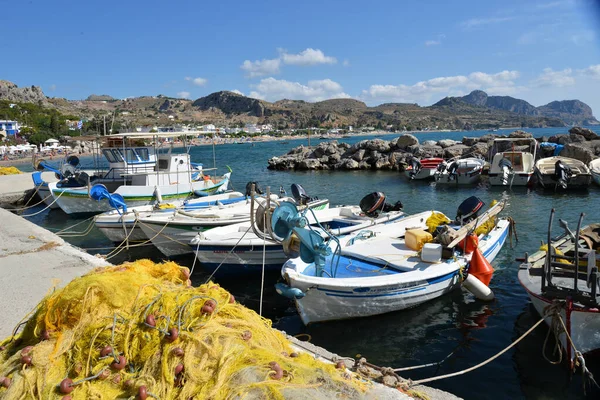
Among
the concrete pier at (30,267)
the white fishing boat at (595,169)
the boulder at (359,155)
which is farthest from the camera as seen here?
the boulder at (359,155)

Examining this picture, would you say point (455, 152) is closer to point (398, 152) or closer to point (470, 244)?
point (398, 152)

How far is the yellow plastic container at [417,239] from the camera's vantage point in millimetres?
9797

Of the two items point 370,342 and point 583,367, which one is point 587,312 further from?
point 370,342

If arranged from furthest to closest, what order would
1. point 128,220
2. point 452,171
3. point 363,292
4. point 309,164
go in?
point 309,164
point 452,171
point 128,220
point 363,292

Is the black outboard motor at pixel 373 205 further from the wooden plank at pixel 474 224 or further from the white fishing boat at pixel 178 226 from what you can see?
the wooden plank at pixel 474 224

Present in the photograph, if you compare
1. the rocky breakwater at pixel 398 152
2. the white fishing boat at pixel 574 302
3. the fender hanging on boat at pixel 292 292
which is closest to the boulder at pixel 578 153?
the rocky breakwater at pixel 398 152

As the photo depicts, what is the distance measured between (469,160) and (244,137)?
140 m

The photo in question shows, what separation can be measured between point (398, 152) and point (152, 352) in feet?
137

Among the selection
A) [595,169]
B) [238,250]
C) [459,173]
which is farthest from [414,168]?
[238,250]

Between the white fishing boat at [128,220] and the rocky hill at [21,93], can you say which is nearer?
the white fishing boat at [128,220]

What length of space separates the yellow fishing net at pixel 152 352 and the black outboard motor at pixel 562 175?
26.2 meters

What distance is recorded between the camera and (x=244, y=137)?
167m

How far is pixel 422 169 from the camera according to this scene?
32781 mm

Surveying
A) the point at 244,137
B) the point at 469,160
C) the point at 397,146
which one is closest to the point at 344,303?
the point at 469,160
